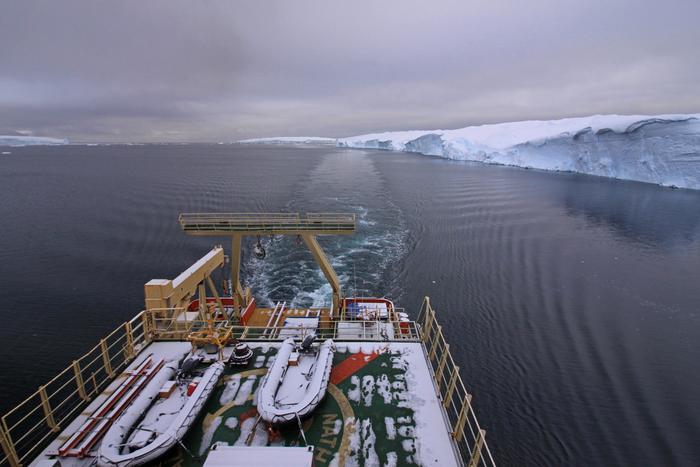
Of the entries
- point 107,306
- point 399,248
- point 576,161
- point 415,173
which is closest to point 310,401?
point 107,306

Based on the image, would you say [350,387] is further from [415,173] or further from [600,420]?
[415,173]

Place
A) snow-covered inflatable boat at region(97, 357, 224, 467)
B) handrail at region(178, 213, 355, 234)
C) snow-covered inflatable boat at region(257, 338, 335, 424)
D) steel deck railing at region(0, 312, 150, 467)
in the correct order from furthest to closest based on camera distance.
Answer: handrail at region(178, 213, 355, 234) → steel deck railing at region(0, 312, 150, 467) → snow-covered inflatable boat at region(257, 338, 335, 424) → snow-covered inflatable boat at region(97, 357, 224, 467)

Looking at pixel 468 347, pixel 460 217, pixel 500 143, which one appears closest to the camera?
pixel 468 347

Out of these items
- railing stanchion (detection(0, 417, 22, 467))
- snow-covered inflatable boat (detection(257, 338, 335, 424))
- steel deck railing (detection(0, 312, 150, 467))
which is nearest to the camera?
railing stanchion (detection(0, 417, 22, 467))

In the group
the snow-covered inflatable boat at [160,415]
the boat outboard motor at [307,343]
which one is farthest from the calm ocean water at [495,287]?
the snow-covered inflatable boat at [160,415]

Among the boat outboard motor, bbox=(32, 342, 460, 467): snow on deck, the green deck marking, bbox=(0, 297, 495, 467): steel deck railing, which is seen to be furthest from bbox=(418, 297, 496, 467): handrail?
the boat outboard motor

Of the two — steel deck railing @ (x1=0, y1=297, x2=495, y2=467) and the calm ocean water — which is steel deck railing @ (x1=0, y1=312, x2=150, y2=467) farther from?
the calm ocean water

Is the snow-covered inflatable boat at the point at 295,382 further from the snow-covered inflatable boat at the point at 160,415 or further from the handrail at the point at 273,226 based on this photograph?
the handrail at the point at 273,226
